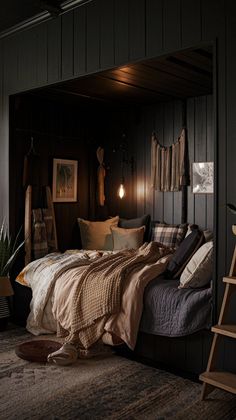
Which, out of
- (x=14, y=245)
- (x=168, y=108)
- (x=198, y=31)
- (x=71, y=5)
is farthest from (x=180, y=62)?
(x=14, y=245)

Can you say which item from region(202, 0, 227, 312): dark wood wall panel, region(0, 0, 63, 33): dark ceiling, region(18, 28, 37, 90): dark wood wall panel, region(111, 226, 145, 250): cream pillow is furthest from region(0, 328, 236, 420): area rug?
region(0, 0, 63, 33): dark ceiling

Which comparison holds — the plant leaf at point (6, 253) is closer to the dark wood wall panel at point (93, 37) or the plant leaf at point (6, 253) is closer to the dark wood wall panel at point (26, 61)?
the dark wood wall panel at point (26, 61)

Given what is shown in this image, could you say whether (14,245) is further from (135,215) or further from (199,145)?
(199,145)

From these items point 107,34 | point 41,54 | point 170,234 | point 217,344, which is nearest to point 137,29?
point 107,34

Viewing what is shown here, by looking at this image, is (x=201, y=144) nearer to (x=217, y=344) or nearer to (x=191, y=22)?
(x=191, y=22)

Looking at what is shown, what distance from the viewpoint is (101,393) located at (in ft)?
10.6

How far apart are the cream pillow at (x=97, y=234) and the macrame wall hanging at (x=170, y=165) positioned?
76cm

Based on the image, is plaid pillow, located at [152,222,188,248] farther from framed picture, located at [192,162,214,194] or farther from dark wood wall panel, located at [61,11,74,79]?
dark wood wall panel, located at [61,11,74,79]

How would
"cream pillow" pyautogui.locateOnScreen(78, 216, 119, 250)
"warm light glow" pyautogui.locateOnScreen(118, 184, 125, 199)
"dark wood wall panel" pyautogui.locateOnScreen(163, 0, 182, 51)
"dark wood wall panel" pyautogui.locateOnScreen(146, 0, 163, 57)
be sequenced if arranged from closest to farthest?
1. "dark wood wall panel" pyautogui.locateOnScreen(163, 0, 182, 51)
2. "dark wood wall panel" pyautogui.locateOnScreen(146, 0, 163, 57)
3. "cream pillow" pyautogui.locateOnScreen(78, 216, 119, 250)
4. "warm light glow" pyautogui.locateOnScreen(118, 184, 125, 199)

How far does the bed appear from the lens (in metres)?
3.62

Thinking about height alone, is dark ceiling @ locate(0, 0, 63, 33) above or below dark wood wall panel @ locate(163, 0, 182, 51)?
above

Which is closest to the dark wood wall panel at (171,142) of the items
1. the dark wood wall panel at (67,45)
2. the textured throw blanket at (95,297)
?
the textured throw blanket at (95,297)

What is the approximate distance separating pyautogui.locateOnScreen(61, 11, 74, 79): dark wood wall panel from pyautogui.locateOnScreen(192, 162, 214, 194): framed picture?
6.28 ft

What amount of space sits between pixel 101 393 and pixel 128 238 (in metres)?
2.39
